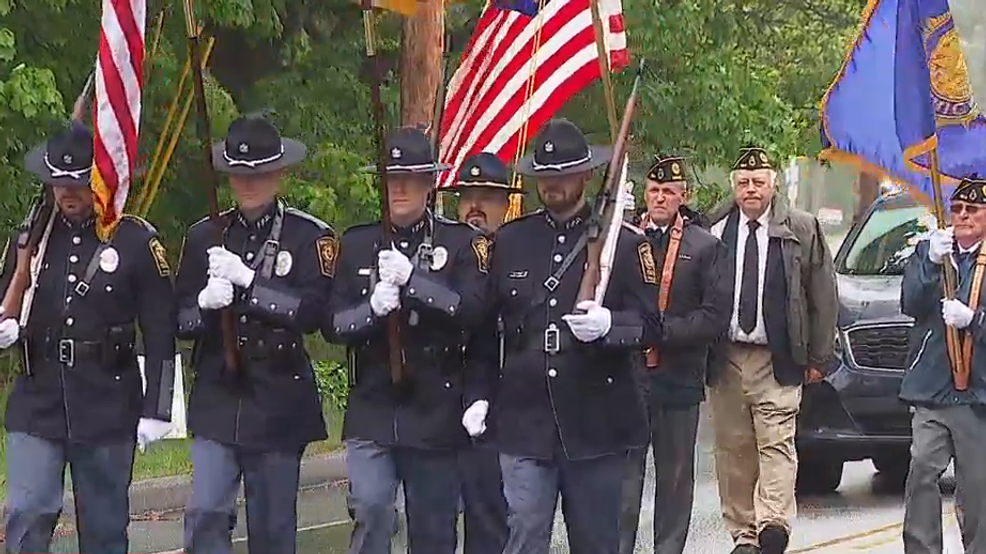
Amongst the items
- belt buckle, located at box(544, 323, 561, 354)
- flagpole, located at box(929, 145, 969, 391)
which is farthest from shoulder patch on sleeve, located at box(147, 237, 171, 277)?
flagpole, located at box(929, 145, 969, 391)

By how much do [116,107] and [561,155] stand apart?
1.90 metres

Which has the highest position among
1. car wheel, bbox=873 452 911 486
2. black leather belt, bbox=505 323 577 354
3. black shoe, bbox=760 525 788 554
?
black leather belt, bbox=505 323 577 354

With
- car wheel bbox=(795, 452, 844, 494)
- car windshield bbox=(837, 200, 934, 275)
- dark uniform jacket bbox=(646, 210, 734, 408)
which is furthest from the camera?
car windshield bbox=(837, 200, 934, 275)

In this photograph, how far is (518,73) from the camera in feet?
37.3

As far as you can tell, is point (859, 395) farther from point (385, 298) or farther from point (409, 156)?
point (385, 298)

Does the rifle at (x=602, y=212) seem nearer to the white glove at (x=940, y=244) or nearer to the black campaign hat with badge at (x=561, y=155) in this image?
the black campaign hat with badge at (x=561, y=155)

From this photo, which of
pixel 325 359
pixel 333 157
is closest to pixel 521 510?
pixel 333 157

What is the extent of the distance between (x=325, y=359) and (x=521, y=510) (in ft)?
39.4

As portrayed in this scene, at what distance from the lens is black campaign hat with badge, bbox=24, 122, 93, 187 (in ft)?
26.4

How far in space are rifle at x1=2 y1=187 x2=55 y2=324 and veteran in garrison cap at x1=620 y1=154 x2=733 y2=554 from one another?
301cm

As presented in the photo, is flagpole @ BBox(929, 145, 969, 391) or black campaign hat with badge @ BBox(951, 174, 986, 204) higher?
black campaign hat with badge @ BBox(951, 174, 986, 204)

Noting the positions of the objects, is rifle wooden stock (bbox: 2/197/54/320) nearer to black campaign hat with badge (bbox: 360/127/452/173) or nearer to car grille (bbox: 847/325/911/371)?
black campaign hat with badge (bbox: 360/127/452/173)

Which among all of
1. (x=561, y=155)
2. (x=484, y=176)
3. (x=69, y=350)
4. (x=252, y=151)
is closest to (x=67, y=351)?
(x=69, y=350)

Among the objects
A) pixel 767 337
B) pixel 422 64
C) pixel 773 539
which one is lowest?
pixel 773 539
